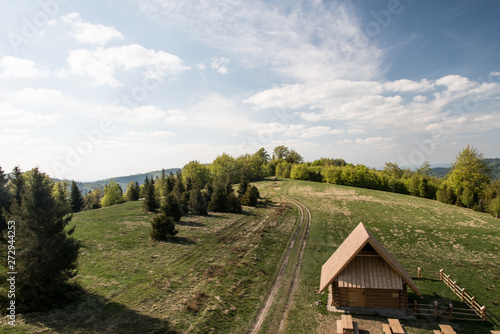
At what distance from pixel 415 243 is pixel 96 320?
41658 mm

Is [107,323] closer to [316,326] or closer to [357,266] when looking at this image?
[316,326]

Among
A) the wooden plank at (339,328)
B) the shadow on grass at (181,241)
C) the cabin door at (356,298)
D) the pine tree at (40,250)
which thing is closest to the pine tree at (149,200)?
the shadow on grass at (181,241)

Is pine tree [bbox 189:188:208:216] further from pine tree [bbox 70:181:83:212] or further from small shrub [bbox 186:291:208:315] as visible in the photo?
pine tree [bbox 70:181:83:212]

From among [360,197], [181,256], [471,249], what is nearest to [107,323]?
[181,256]

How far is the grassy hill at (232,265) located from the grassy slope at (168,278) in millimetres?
Answer: 102

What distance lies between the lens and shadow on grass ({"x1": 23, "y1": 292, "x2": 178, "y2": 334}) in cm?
1531

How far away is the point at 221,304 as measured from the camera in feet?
63.9

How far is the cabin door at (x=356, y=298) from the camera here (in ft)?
65.8

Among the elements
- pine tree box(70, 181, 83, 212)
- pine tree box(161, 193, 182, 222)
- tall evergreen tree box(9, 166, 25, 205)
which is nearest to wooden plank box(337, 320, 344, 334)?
pine tree box(161, 193, 182, 222)

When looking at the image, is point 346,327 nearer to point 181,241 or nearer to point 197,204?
point 181,241

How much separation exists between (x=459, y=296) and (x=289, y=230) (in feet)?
77.7

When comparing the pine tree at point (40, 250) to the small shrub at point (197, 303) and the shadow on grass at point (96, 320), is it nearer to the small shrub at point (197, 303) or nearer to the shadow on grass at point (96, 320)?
the shadow on grass at point (96, 320)

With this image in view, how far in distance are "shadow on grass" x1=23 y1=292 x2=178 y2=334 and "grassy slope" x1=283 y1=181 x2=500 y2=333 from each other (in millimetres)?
9972

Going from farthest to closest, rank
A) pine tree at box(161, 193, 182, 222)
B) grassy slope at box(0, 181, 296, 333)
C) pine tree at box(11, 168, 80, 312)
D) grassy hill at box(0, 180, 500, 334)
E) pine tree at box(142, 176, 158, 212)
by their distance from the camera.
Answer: pine tree at box(142, 176, 158, 212) → pine tree at box(161, 193, 182, 222) → grassy hill at box(0, 180, 500, 334) → pine tree at box(11, 168, 80, 312) → grassy slope at box(0, 181, 296, 333)
